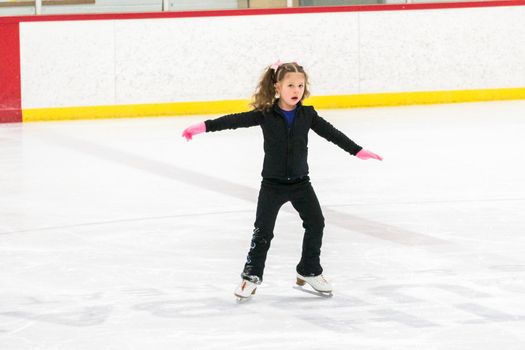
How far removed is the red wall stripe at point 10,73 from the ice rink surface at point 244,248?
8.02 ft

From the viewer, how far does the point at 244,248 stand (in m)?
5.42

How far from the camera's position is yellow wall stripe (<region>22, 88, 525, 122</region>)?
1259 cm

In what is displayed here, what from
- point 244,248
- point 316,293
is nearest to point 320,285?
point 316,293

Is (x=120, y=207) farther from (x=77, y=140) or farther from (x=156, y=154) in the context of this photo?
(x=77, y=140)

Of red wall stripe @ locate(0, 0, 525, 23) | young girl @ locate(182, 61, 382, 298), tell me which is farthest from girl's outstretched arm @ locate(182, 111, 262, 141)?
red wall stripe @ locate(0, 0, 525, 23)

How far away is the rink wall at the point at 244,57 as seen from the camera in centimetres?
1251

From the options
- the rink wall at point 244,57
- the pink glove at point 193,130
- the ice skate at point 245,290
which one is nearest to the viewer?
the pink glove at point 193,130

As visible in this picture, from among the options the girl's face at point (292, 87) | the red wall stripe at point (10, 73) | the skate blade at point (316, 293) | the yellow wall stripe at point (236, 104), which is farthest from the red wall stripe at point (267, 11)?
the girl's face at point (292, 87)

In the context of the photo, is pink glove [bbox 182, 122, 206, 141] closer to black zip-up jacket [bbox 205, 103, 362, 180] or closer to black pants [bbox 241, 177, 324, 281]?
black zip-up jacket [bbox 205, 103, 362, 180]

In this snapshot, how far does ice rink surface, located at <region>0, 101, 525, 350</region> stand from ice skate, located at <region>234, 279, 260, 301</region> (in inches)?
1.6

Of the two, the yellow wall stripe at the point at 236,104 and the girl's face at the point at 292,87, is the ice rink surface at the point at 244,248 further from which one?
the yellow wall stripe at the point at 236,104

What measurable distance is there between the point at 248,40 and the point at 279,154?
28.8ft

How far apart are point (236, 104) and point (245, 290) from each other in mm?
8731

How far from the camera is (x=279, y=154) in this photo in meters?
4.34
